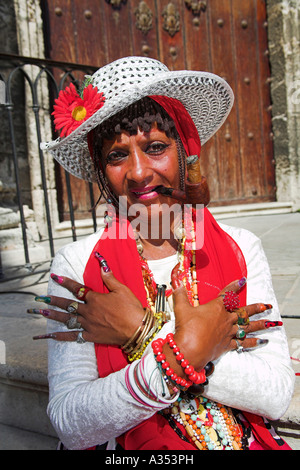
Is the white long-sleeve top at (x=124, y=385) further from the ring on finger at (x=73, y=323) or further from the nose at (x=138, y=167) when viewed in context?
the nose at (x=138, y=167)

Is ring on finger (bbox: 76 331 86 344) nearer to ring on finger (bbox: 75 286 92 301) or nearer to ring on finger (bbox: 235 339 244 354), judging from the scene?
ring on finger (bbox: 75 286 92 301)

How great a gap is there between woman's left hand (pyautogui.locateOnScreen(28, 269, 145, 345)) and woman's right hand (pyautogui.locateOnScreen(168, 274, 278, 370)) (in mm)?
109

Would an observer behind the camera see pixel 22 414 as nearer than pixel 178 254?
No

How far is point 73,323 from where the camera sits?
40.9 inches

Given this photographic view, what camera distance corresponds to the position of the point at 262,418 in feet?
3.56

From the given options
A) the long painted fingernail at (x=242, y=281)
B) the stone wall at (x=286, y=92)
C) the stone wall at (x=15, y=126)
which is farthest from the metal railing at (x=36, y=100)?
the stone wall at (x=286, y=92)

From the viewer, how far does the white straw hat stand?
1088 millimetres

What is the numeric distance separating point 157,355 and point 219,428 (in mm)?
293

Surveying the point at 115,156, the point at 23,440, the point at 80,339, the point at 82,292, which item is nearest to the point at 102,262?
the point at 82,292

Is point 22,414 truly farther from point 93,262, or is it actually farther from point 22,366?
point 93,262

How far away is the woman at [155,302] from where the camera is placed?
3.06 feet

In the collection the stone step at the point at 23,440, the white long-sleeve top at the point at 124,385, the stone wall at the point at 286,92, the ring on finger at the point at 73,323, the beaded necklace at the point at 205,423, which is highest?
the stone wall at the point at 286,92

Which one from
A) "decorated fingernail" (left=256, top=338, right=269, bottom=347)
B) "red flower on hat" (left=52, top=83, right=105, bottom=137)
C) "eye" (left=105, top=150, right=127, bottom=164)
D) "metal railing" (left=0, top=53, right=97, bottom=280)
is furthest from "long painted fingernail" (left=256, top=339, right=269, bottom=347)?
"metal railing" (left=0, top=53, right=97, bottom=280)

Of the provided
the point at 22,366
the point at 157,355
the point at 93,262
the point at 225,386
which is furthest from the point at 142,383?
the point at 22,366
